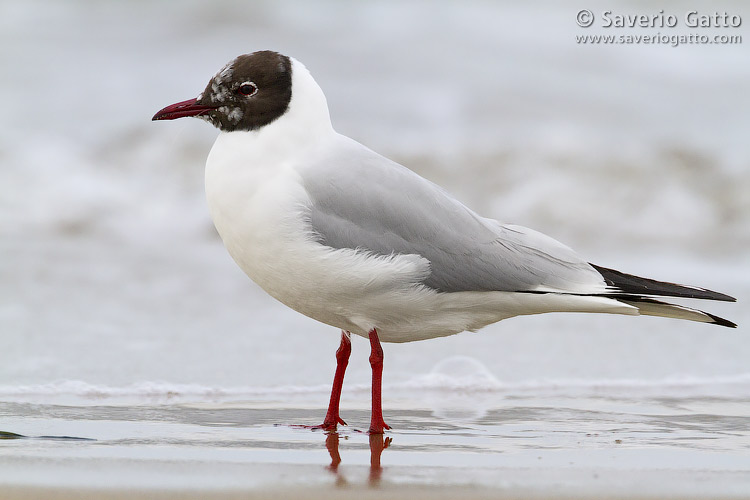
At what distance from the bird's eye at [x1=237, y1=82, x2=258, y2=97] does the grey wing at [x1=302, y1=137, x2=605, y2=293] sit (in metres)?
0.37

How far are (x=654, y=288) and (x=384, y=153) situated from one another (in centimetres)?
613

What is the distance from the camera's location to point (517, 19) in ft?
40.7

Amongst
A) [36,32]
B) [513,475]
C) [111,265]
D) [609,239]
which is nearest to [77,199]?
[111,265]

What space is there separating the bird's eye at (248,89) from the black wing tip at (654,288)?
4.85 feet

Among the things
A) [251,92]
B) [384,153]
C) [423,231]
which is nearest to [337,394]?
[423,231]

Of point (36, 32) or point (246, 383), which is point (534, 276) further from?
point (36, 32)

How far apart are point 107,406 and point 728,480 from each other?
97.1 inches

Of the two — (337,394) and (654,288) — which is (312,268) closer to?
(337,394)

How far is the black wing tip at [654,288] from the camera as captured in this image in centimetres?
376

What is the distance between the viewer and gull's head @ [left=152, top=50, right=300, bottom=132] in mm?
3770

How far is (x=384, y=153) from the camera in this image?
979cm

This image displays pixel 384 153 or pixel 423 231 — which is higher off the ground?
pixel 384 153

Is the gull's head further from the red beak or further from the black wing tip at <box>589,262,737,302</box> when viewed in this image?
the black wing tip at <box>589,262,737,302</box>

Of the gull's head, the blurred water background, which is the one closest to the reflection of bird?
the gull's head
